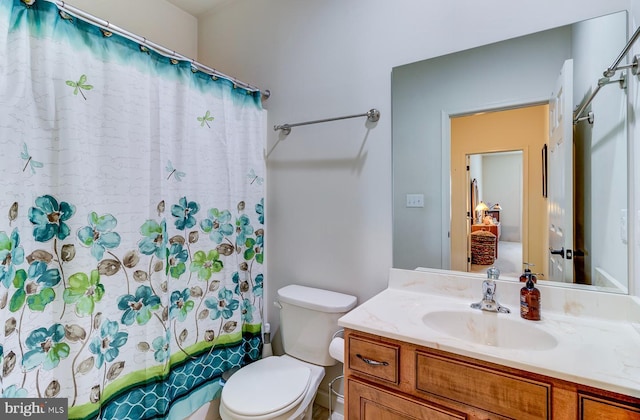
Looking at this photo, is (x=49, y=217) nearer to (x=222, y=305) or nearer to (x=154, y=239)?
(x=154, y=239)

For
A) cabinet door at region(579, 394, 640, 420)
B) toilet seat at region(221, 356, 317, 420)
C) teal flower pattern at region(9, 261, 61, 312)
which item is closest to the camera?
cabinet door at region(579, 394, 640, 420)

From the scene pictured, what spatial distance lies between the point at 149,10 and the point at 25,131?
1.50 metres

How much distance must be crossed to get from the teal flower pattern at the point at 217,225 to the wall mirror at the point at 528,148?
0.93 metres

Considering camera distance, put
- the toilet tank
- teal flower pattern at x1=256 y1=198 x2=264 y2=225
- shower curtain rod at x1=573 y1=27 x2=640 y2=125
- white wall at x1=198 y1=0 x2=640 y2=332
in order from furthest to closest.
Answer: teal flower pattern at x1=256 y1=198 x2=264 y2=225 → the toilet tank → white wall at x1=198 y1=0 x2=640 y2=332 → shower curtain rod at x1=573 y1=27 x2=640 y2=125

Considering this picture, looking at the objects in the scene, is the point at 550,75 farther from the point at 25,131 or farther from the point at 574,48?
the point at 25,131

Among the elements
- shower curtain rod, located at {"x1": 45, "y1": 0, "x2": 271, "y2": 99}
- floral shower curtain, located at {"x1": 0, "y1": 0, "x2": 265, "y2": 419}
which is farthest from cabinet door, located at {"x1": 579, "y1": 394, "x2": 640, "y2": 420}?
shower curtain rod, located at {"x1": 45, "y1": 0, "x2": 271, "y2": 99}

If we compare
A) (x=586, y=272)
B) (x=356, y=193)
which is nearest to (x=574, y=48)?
(x=586, y=272)

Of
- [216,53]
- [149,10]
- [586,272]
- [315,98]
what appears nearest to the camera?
[586,272]

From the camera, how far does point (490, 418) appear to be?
885mm

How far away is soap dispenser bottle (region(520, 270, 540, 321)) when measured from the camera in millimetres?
1134

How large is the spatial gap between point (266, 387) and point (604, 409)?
1199 millimetres

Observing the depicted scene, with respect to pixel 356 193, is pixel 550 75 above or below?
above

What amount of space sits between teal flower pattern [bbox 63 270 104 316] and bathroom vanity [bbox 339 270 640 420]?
99cm
